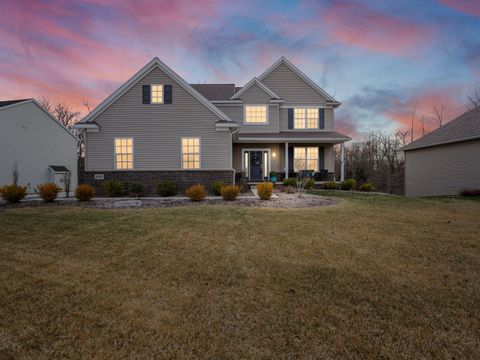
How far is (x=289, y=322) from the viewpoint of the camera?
2545 mm

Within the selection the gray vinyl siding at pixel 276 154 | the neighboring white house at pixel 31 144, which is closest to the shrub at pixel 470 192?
the gray vinyl siding at pixel 276 154

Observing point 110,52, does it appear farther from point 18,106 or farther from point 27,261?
point 27,261

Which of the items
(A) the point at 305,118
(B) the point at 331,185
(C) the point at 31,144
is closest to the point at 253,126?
(A) the point at 305,118

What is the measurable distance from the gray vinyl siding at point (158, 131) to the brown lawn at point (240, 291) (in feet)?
25.0

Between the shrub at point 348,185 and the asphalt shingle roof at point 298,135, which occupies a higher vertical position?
the asphalt shingle roof at point 298,135

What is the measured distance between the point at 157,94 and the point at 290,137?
9.04 m

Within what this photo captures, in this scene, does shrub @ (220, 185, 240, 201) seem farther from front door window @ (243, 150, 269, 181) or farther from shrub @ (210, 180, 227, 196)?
front door window @ (243, 150, 269, 181)

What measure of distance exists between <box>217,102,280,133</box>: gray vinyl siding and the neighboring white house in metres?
13.2

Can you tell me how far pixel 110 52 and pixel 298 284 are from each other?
58.6 ft

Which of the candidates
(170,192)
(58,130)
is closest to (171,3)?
(170,192)

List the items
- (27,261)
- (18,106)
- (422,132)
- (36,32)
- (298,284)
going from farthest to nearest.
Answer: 1. (422,132)
2. (18,106)
3. (36,32)
4. (27,261)
5. (298,284)

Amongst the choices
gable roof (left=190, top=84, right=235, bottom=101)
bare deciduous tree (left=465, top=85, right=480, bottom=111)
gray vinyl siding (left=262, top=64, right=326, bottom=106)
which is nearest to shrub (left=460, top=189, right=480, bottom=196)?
gray vinyl siding (left=262, top=64, right=326, bottom=106)

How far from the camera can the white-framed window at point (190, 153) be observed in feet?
44.3

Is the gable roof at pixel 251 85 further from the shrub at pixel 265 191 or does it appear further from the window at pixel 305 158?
the shrub at pixel 265 191
